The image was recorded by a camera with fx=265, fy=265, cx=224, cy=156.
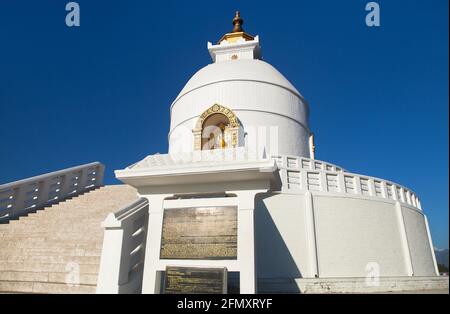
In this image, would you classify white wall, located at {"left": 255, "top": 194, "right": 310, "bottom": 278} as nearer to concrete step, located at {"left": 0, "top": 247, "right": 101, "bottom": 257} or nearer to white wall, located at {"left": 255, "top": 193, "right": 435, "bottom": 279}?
white wall, located at {"left": 255, "top": 193, "right": 435, "bottom": 279}

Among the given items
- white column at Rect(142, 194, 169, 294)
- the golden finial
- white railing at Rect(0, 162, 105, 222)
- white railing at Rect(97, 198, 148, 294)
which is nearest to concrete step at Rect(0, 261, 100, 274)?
white railing at Rect(97, 198, 148, 294)

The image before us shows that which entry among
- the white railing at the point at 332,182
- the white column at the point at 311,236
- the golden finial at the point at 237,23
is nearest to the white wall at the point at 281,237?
the white column at the point at 311,236

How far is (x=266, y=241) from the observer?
403 inches

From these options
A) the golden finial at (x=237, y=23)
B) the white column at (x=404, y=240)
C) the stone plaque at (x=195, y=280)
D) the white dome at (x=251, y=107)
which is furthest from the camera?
the golden finial at (x=237, y=23)

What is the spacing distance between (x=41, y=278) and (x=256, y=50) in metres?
22.4

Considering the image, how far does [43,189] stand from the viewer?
11.5 m

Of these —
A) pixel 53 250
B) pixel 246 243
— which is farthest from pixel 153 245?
pixel 53 250

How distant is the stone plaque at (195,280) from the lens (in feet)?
16.8

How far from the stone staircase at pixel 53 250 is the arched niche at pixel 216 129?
685 cm

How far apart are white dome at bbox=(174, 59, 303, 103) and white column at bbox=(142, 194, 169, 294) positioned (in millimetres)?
12868

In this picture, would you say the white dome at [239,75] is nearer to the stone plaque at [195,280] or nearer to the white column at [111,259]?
the white column at [111,259]
